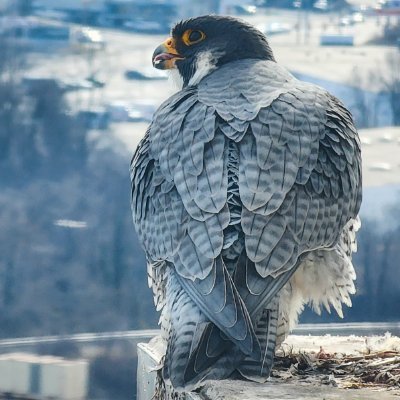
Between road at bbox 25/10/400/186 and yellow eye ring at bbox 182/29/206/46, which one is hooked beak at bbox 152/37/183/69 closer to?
yellow eye ring at bbox 182/29/206/46

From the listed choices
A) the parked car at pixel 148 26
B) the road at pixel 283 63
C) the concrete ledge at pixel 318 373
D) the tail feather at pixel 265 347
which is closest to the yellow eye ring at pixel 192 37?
the concrete ledge at pixel 318 373

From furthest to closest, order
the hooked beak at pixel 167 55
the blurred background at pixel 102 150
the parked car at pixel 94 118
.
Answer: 1. the parked car at pixel 94 118
2. the blurred background at pixel 102 150
3. the hooked beak at pixel 167 55

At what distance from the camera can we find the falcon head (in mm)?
3801

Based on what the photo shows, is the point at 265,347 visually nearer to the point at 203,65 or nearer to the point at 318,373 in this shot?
the point at 318,373

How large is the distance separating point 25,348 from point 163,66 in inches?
159

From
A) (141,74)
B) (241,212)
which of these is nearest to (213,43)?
(241,212)

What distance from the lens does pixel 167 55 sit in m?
3.92

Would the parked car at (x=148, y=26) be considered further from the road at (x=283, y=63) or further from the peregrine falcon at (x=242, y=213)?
the peregrine falcon at (x=242, y=213)

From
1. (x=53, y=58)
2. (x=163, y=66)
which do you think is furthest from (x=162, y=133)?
(x=53, y=58)

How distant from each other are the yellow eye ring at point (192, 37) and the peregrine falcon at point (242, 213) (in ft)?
0.85

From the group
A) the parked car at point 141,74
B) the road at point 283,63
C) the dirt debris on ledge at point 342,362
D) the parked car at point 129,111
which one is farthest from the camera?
the parked car at point 141,74

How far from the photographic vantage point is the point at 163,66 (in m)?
3.94

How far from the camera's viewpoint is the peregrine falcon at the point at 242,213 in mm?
2854

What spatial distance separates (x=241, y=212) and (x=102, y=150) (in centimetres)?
569
